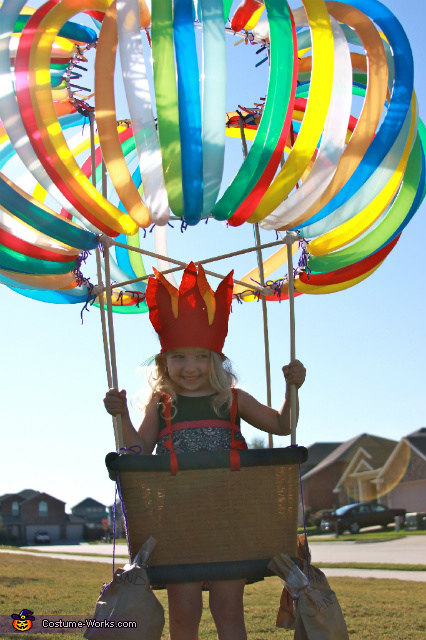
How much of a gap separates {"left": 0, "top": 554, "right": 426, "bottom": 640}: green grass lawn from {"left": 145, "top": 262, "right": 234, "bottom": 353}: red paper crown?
1783mm

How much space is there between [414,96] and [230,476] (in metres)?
2.12

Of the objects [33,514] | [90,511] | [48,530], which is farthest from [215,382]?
[90,511]

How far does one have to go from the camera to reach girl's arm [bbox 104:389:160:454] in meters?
2.56

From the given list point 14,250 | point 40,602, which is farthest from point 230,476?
point 40,602

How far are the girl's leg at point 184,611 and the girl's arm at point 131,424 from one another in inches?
22.0

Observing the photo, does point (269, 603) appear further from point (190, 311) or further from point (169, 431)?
point (190, 311)

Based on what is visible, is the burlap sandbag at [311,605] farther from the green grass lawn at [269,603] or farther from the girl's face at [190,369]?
the green grass lawn at [269,603]

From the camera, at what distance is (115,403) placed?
8.37 feet

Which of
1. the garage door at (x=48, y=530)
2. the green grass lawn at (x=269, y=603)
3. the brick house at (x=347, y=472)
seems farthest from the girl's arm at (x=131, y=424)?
the garage door at (x=48, y=530)

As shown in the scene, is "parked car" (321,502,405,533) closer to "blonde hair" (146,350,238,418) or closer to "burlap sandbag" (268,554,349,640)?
"blonde hair" (146,350,238,418)

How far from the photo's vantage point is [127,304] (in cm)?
410

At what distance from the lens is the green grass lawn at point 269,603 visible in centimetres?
360

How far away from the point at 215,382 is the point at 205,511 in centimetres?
57

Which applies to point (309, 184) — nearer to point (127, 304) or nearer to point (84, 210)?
point (84, 210)
